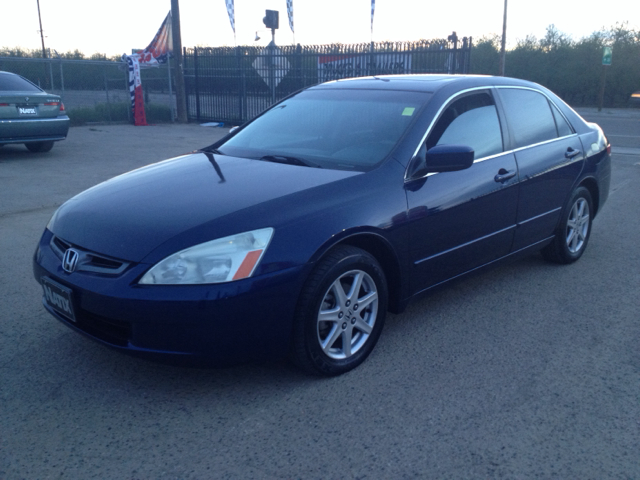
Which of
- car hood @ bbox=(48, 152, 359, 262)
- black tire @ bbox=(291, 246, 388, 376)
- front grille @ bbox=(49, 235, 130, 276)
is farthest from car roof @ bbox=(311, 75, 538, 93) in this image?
front grille @ bbox=(49, 235, 130, 276)

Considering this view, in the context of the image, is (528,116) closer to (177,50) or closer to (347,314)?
(347,314)

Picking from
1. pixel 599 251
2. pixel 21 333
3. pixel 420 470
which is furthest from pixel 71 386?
pixel 599 251

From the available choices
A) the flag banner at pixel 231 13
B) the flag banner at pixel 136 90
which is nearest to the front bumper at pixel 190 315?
the flag banner at pixel 136 90

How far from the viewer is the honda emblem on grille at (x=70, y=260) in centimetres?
296

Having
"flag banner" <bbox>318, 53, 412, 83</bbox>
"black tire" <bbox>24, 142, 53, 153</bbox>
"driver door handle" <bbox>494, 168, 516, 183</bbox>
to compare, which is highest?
"flag banner" <bbox>318, 53, 412, 83</bbox>

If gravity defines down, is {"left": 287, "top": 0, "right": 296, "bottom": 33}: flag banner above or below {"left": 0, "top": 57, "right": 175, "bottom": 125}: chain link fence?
above

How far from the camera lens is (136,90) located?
17.9 m

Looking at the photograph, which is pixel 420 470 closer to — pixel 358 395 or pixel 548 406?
pixel 358 395

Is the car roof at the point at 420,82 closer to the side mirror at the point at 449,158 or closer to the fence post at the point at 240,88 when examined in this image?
the side mirror at the point at 449,158

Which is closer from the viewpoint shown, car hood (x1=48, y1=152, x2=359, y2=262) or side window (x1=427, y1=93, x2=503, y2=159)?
car hood (x1=48, y1=152, x2=359, y2=262)

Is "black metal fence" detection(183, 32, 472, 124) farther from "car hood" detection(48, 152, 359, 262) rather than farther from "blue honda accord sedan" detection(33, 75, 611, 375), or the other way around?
"car hood" detection(48, 152, 359, 262)

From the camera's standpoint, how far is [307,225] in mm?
2965

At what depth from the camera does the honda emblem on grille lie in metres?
2.96

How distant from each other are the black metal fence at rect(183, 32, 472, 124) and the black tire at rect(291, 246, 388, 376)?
478 inches
